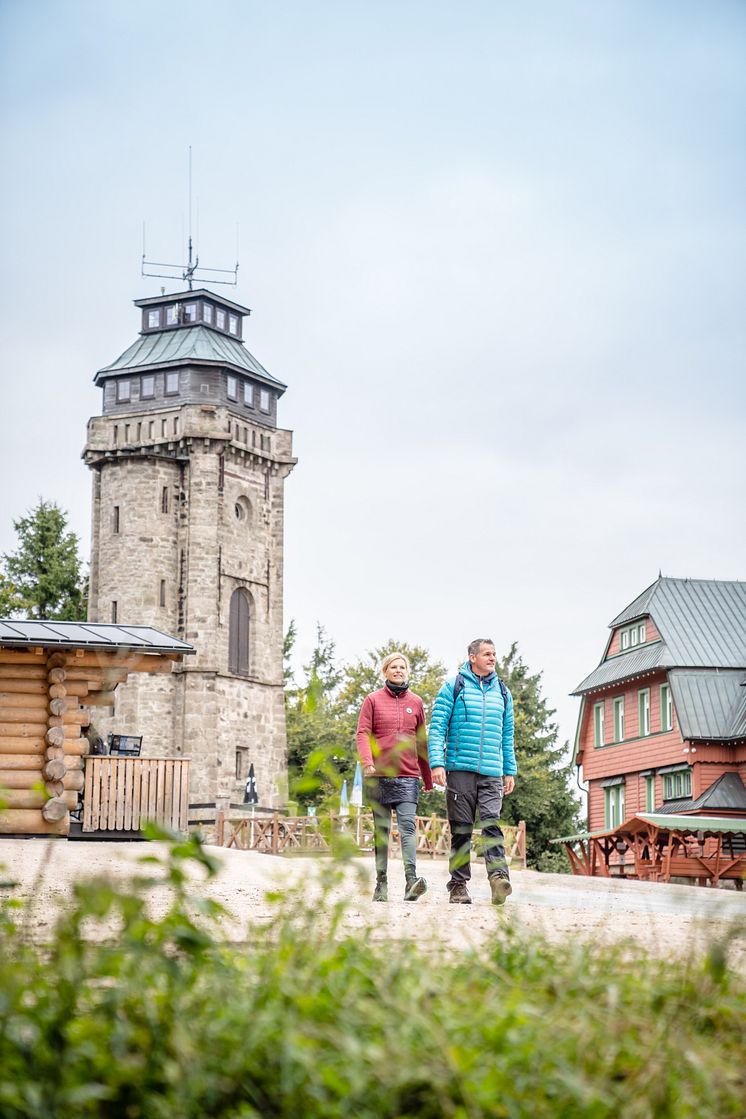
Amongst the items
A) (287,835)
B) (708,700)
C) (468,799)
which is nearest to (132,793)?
(468,799)

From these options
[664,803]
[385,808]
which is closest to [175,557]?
[664,803]

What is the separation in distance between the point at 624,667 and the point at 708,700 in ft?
12.0

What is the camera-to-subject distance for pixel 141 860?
3625 mm

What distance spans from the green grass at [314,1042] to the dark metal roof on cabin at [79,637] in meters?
15.9

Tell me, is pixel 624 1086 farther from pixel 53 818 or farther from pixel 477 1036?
pixel 53 818

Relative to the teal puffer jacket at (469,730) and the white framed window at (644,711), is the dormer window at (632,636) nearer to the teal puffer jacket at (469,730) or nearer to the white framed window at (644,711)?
the white framed window at (644,711)

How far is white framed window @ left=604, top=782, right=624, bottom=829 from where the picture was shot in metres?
43.7

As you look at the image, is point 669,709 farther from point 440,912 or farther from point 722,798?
point 440,912

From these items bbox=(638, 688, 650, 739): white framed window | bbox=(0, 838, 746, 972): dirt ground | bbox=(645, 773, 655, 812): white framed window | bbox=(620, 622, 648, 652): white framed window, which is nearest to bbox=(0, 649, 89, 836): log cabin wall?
bbox=(0, 838, 746, 972): dirt ground

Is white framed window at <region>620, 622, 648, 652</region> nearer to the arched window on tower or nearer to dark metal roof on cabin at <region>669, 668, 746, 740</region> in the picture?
dark metal roof on cabin at <region>669, 668, 746, 740</region>

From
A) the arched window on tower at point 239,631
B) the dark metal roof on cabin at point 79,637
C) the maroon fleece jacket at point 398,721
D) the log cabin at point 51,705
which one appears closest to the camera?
the maroon fleece jacket at point 398,721

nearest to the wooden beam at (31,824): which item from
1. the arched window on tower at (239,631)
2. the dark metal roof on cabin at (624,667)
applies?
the dark metal roof on cabin at (624,667)

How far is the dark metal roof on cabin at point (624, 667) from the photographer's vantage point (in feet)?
133

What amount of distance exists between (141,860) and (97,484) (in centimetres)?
5221
